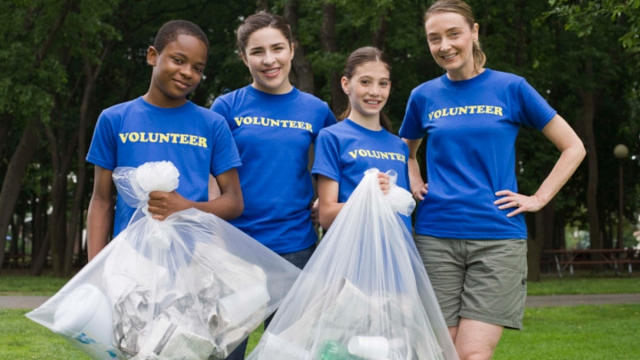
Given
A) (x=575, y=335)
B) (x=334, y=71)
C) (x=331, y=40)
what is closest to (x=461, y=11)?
(x=575, y=335)

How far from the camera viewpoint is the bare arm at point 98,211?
340 cm

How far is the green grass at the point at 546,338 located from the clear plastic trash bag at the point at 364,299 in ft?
14.8

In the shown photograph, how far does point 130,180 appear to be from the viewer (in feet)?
10.5

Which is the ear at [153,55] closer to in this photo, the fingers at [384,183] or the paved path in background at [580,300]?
the fingers at [384,183]

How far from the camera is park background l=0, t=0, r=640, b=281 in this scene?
16703 millimetres

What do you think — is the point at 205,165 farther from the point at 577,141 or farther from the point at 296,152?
the point at 577,141

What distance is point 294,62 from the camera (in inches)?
614

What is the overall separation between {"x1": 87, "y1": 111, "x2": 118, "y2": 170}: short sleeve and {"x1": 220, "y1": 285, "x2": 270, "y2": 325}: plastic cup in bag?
74cm

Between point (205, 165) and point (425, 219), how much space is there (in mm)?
1005

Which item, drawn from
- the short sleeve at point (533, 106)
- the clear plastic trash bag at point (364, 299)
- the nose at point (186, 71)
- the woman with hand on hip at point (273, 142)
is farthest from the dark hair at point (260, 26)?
the short sleeve at point (533, 106)

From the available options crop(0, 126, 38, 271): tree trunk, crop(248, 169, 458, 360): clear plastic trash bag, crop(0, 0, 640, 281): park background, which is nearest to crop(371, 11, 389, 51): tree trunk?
crop(0, 0, 640, 281): park background

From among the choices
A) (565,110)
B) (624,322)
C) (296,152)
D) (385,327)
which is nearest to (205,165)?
(296,152)

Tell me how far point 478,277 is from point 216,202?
3.79ft

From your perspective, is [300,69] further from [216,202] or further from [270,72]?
[216,202]
